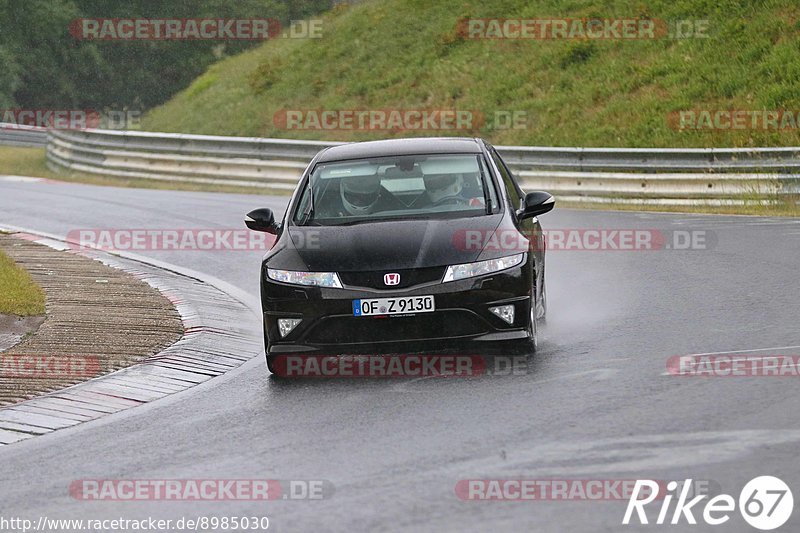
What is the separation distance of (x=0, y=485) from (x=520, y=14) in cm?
3342

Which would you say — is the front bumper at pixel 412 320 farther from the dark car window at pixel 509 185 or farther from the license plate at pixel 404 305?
the dark car window at pixel 509 185

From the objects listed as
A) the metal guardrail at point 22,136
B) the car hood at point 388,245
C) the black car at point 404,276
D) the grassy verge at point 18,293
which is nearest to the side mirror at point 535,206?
the black car at point 404,276

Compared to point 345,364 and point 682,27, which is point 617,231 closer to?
point 345,364

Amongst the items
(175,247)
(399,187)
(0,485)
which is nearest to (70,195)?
(175,247)

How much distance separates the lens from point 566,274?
14250 mm

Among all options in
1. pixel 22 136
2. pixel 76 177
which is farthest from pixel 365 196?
pixel 22 136

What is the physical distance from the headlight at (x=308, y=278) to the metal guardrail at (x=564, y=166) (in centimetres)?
1306

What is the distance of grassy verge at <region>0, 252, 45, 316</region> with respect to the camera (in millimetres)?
11891

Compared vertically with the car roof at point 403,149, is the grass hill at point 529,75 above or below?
above

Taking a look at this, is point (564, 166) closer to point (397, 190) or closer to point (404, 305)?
point (397, 190)

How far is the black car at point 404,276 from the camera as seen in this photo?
29.5ft

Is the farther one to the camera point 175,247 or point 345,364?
point 175,247

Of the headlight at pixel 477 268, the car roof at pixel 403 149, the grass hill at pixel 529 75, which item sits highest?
the grass hill at pixel 529 75

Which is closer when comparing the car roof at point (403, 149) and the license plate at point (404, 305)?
the license plate at point (404, 305)
